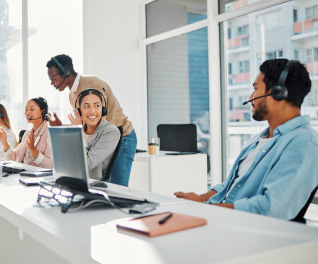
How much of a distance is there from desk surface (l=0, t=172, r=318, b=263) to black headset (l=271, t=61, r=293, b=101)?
60 cm

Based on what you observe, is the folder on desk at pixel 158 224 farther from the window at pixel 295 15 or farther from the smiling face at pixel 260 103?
the window at pixel 295 15

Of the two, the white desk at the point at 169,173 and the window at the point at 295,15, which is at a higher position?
the window at the point at 295,15

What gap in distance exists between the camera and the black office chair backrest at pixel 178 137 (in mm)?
4176

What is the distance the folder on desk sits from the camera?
1.12m

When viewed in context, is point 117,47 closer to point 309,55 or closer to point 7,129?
point 7,129

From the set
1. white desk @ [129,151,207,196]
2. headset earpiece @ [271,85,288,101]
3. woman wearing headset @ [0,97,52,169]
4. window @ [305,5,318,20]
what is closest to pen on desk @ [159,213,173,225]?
headset earpiece @ [271,85,288,101]

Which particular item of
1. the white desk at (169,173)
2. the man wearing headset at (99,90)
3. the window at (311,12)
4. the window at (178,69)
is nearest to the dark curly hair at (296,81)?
the man wearing headset at (99,90)

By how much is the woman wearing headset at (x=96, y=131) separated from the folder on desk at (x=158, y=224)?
1.33m

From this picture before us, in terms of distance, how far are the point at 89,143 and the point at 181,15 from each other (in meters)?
3.37

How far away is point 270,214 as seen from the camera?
61.2 inches

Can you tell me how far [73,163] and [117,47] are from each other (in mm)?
4782

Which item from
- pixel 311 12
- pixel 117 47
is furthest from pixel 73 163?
pixel 117 47

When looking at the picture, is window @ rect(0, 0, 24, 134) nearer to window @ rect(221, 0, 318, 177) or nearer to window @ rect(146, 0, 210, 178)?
window @ rect(146, 0, 210, 178)

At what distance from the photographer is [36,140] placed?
131 inches
